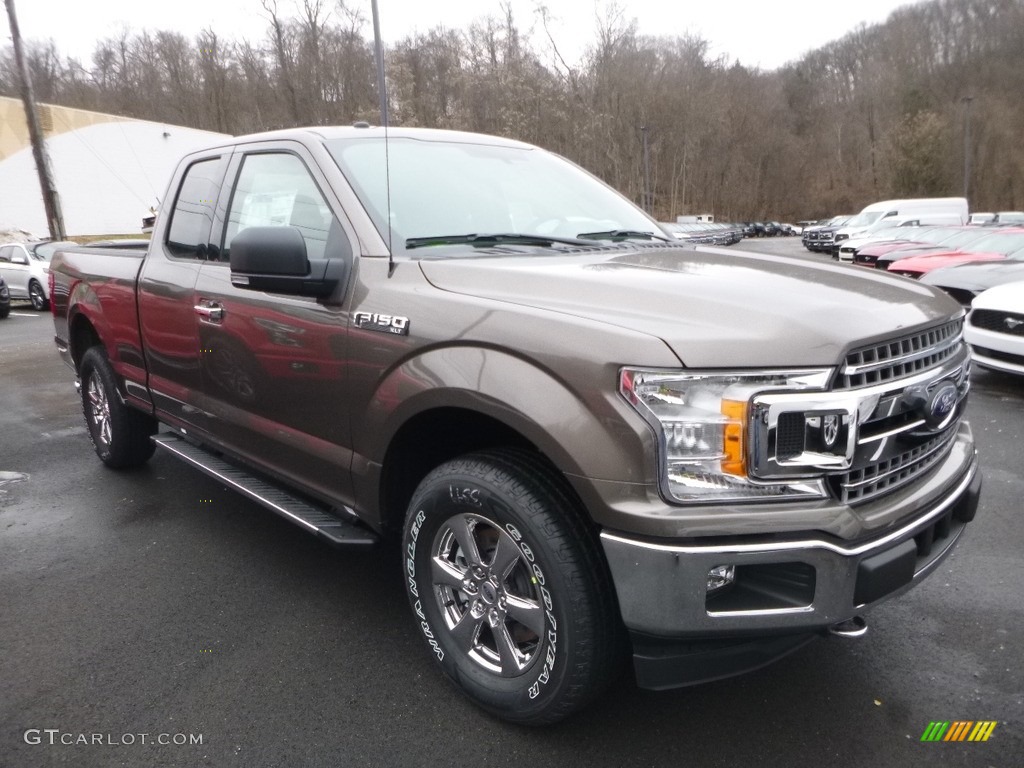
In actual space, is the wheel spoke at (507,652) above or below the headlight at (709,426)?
below

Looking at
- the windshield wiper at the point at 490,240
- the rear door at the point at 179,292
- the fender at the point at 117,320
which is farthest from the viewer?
the fender at the point at 117,320

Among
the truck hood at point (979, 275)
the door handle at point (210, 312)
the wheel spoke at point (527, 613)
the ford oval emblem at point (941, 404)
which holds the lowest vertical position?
the wheel spoke at point (527, 613)

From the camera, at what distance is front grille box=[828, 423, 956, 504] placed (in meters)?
2.04

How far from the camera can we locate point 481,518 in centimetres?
243

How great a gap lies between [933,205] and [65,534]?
38.0 m

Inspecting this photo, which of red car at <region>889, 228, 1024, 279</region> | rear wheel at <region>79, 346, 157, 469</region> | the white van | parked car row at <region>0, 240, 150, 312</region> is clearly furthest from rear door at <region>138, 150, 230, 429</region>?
the white van

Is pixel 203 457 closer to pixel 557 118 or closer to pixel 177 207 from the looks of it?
pixel 177 207

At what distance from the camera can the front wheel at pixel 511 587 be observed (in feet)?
7.13

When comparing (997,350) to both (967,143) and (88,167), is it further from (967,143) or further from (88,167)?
(967,143)

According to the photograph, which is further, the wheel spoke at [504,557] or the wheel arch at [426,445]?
the wheel arch at [426,445]

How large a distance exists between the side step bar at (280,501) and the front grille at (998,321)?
651 centimetres

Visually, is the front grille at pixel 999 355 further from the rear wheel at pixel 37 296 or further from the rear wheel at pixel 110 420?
the rear wheel at pixel 37 296

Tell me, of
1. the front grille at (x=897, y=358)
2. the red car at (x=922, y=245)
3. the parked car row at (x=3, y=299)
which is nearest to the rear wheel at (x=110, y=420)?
the front grille at (x=897, y=358)

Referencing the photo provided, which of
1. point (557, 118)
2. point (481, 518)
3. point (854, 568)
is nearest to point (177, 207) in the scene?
point (481, 518)
